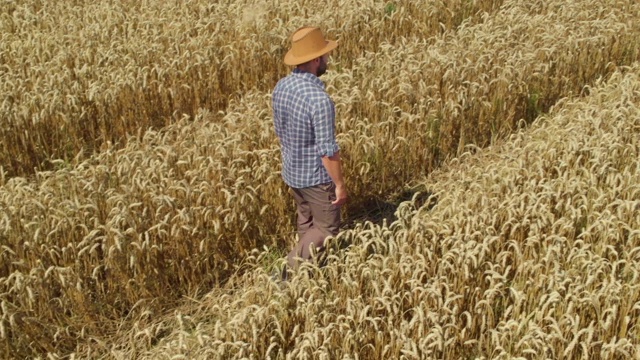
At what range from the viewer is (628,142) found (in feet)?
21.4

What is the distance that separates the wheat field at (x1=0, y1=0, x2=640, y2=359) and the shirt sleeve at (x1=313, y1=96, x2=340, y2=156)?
2.28ft

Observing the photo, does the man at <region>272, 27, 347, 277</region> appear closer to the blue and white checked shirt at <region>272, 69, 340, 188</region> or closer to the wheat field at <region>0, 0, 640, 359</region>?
the blue and white checked shirt at <region>272, 69, 340, 188</region>

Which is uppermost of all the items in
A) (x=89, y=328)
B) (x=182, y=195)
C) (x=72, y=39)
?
(x=72, y=39)

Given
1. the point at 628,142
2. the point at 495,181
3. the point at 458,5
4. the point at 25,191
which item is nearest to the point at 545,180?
the point at 495,181

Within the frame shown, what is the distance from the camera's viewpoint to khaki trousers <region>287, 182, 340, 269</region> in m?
5.24

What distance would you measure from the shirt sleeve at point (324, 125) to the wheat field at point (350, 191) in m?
0.70

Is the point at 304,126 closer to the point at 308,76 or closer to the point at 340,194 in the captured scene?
the point at 308,76

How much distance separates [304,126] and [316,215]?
722mm

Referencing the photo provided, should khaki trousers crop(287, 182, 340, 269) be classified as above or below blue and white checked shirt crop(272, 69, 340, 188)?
below

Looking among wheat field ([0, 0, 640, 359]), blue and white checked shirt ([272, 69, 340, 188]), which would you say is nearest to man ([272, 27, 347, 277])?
blue and white checked shirt ([272, 69, 340, 188])

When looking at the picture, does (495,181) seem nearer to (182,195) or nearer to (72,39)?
(182,195)

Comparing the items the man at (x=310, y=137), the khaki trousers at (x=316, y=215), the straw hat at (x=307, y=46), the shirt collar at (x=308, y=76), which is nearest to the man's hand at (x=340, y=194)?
the man at (x=310, y=137)

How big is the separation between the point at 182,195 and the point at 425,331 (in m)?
2.42

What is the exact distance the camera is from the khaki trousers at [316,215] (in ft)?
17.2
